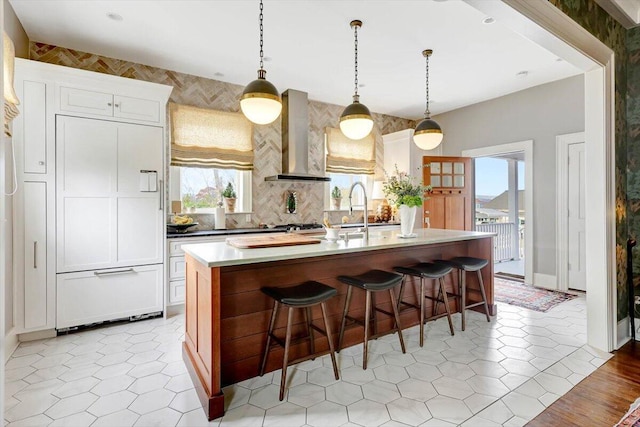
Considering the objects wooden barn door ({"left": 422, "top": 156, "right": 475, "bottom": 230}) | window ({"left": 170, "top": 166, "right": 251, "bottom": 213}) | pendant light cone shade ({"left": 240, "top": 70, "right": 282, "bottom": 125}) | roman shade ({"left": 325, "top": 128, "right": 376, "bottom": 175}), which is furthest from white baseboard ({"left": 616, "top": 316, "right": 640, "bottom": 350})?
window ({"left": 170, "top": 166, "right": 251, "bottom": 213})

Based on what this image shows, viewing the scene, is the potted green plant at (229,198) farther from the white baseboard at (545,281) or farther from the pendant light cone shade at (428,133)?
the white baseboard at (545,281)

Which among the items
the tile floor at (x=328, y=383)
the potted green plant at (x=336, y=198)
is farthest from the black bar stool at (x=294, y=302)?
the potted green plant at (x=336, y=198)

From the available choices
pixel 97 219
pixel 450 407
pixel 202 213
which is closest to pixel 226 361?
pixel 450 407

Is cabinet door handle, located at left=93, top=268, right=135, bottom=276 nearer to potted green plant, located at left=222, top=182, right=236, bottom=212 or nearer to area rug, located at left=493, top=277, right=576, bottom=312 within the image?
potted green plant, located at left=222, top=182, right=236, bottom=212

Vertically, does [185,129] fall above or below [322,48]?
below

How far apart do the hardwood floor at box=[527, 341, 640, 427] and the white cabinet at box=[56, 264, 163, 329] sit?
349 cm

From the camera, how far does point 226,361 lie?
7.41 feet

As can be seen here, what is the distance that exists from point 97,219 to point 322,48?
2953 mm

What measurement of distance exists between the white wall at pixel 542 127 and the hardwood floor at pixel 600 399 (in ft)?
8.31

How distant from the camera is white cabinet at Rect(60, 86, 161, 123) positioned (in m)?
3.25

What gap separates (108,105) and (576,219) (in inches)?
231

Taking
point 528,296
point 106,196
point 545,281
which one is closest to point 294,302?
point 106,196

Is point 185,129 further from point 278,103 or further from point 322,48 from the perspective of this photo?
point 278,103

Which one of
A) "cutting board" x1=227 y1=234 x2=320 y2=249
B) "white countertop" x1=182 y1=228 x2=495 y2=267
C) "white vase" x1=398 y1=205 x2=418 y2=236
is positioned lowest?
"white countertop" x1=182 y1=228 x2=495 y2=267
